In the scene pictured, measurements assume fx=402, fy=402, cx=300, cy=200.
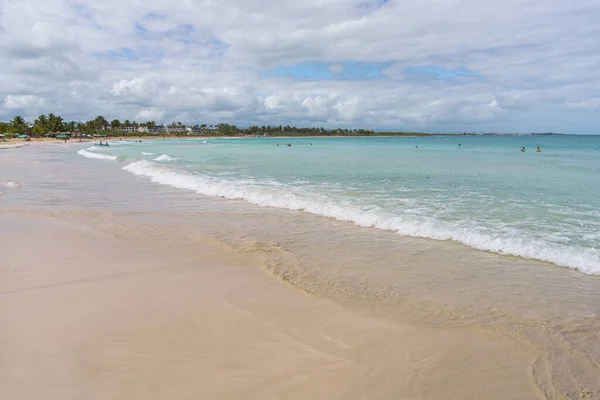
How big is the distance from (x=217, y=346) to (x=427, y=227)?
274 inches

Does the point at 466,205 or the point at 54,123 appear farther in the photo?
the point at 54,123

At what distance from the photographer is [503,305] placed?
5.72m

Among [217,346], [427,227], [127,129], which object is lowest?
[217,346]

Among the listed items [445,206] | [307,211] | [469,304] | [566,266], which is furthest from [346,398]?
[445,206]

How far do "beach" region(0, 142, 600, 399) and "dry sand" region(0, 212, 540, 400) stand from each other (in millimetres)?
20

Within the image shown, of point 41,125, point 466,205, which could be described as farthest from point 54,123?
point 466,205

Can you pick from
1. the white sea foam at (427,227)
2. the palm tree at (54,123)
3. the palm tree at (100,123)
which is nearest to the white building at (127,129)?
the palm tree at (100,123)

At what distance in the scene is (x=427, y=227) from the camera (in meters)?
9.99

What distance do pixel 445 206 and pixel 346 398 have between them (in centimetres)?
1078

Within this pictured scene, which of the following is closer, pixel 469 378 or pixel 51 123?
pixel 469 378

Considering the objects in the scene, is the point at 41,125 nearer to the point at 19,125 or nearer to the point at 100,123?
the point at 19,125

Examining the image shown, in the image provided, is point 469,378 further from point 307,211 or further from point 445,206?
point 445,206

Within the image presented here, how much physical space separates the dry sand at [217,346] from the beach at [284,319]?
0.02 metres

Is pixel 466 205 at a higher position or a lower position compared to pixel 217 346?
higher
